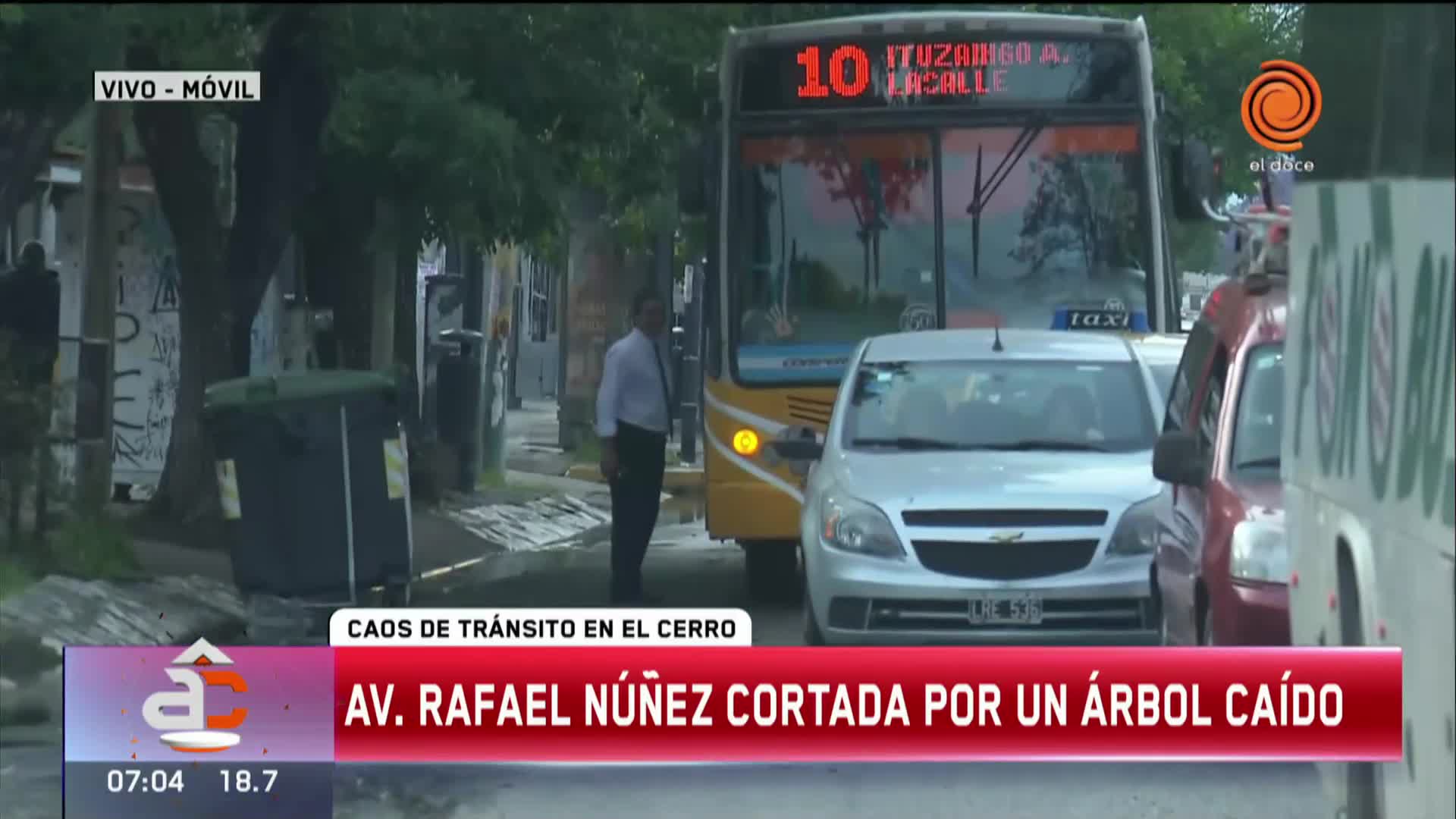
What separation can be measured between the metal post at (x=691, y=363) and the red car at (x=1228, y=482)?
17.1 m

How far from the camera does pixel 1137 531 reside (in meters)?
8.86

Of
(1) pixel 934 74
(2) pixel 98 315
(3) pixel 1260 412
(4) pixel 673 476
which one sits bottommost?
(4) pixel 673 476

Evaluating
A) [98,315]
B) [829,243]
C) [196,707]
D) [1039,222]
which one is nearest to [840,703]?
[196,707]

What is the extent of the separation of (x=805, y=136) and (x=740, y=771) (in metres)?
5.09

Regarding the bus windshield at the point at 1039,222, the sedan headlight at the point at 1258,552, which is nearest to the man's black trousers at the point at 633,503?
the bus windshield at the point at 1039,222

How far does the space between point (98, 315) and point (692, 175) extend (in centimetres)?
544

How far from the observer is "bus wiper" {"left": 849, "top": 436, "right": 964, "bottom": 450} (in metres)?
9.77

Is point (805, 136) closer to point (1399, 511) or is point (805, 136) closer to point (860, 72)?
point (860, 72)

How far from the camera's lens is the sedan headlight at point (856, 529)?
9.10 meters

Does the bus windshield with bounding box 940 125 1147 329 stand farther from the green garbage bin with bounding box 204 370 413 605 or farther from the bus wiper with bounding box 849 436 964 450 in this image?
the green garbage bin with bounding box 204 370 413 605

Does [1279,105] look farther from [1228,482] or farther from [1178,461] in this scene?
[1228,482]

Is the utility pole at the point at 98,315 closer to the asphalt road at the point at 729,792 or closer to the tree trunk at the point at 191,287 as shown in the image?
the tree trunk at the point at 191,287

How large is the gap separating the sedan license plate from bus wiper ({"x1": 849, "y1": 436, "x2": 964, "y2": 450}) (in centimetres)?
111

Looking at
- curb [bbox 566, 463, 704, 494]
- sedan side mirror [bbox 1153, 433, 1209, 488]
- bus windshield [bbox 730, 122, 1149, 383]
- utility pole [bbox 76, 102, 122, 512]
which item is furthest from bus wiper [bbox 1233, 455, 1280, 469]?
curb [bbox 566, 463, 704, 494]
